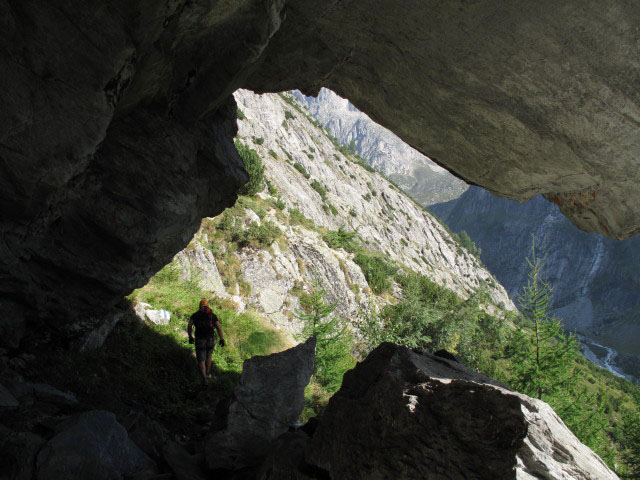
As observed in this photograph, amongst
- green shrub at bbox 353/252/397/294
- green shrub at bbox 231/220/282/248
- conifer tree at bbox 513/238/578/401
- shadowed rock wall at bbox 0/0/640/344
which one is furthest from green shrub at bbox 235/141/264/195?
conifer tree at bbox 513/238/578/401

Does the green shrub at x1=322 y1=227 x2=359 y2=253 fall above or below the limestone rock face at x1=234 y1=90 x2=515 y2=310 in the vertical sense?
below

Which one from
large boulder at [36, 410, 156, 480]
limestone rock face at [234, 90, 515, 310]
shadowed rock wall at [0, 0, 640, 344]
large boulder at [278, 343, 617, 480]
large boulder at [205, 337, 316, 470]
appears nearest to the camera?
large boulder at [278, 343, 617, 480]

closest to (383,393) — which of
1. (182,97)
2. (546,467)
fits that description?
(546,467)

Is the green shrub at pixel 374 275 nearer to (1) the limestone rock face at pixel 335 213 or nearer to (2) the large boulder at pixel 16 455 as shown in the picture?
(1) the limestone rock face at pixel 335 213

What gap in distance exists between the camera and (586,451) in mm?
5762

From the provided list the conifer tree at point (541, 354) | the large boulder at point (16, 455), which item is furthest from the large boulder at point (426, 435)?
the conifer tree at point (541, 354)

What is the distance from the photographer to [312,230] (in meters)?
38.0

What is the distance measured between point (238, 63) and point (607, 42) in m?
6.73

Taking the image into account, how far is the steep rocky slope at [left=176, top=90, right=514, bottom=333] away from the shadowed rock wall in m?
10.2

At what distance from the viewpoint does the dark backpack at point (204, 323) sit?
9.86m

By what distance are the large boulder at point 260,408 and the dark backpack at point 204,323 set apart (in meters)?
3.21

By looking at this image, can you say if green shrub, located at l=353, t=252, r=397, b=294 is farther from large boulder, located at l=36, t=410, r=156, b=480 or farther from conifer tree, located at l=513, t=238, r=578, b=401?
large boulder, located at l=36, t=410, r=156, b=480

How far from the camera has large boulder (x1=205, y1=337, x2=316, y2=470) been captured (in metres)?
5.96

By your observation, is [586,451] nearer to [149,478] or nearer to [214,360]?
[149,478]
